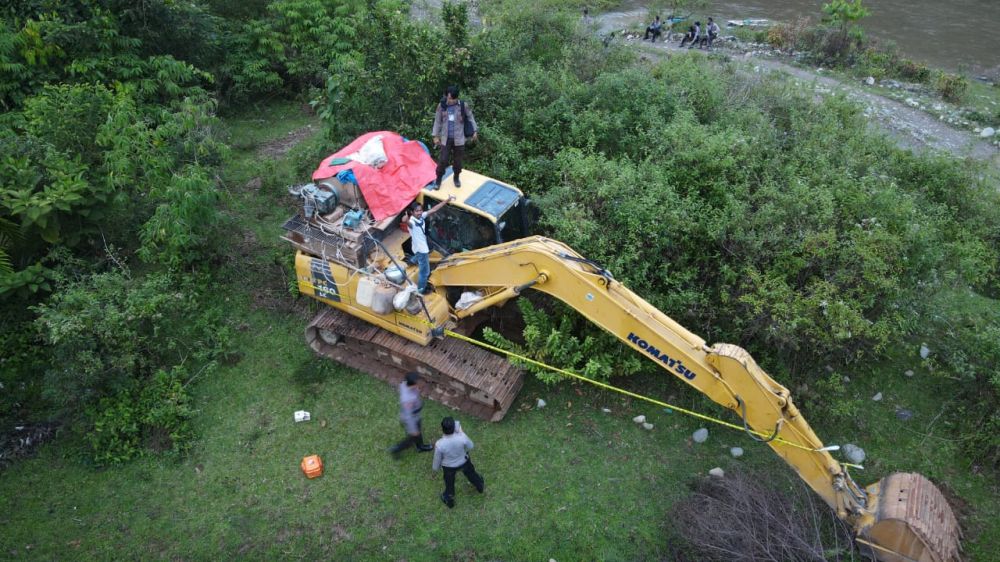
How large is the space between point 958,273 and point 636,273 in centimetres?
477

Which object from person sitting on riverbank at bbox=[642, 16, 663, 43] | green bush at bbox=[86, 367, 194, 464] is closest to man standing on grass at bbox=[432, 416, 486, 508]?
green bush at bbox=[86, 367, 194, 464]

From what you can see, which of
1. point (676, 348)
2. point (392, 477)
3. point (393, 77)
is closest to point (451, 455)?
point (392, 477)

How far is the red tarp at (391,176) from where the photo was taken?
25.9 feet

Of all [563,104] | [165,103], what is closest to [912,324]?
[563,104]

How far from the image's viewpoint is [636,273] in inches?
308

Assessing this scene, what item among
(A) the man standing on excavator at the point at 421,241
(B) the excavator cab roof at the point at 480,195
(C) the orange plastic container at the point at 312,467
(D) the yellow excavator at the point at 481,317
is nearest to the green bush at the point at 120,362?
(C) the orange plastic container at the point at 312,467

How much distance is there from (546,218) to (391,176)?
6.87ft

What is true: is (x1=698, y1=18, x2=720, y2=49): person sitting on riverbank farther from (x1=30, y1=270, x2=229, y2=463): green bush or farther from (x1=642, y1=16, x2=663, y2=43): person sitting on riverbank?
(x1=30, y1=270, x2=229, y2=463): green bush

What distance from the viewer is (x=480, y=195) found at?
778 centimetres

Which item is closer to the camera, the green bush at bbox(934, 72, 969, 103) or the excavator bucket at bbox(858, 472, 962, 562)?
the excavator bucket at bbox(858, 472, 962, 562)

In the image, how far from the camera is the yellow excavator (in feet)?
19.3

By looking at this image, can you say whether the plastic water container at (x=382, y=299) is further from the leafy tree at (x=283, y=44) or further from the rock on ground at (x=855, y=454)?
the leafy tree at (x=283, y=44)

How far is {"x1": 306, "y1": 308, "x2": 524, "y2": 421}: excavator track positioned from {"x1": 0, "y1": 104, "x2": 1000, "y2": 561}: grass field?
199 mm

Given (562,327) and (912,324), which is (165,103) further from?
(912,324)
